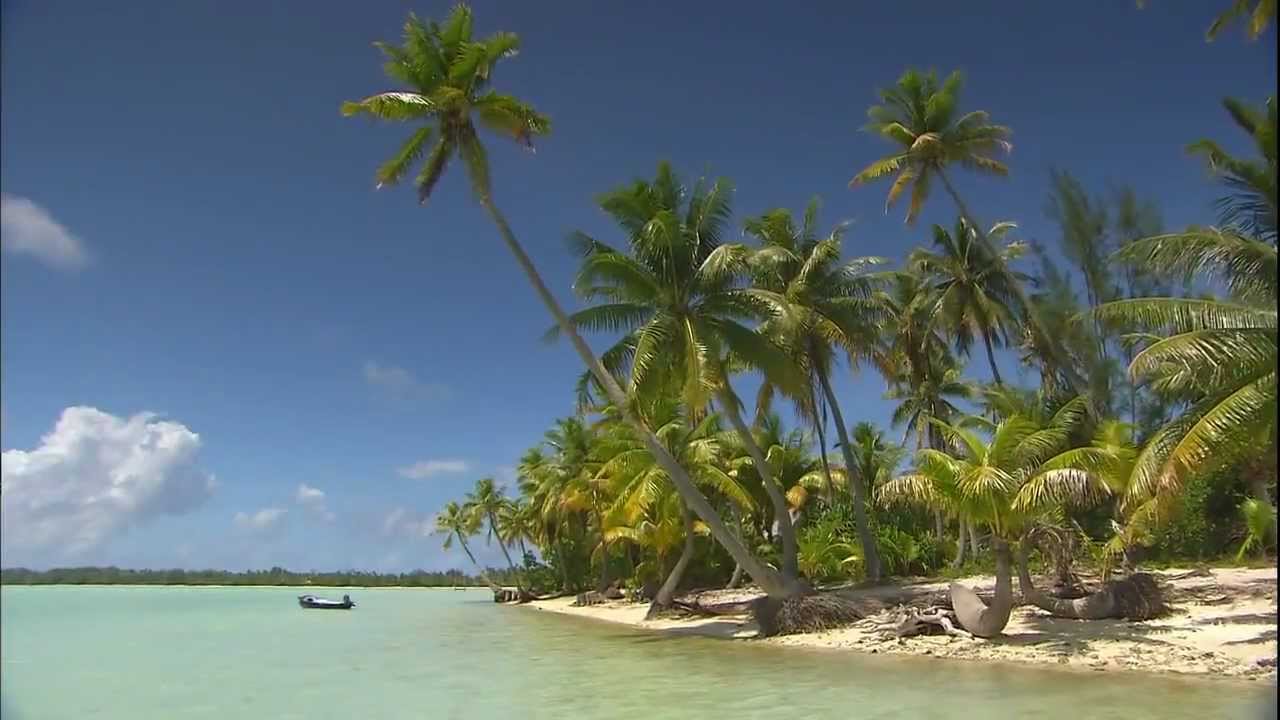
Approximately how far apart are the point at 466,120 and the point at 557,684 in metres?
13.0

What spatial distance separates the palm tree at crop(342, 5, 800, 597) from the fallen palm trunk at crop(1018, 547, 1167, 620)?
5589mm

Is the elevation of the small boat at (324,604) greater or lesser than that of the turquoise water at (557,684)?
greater

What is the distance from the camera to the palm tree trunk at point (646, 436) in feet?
63.9

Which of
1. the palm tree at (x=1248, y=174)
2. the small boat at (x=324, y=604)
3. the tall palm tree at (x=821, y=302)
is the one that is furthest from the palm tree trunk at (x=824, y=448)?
the small boat at (x=324, y=604)

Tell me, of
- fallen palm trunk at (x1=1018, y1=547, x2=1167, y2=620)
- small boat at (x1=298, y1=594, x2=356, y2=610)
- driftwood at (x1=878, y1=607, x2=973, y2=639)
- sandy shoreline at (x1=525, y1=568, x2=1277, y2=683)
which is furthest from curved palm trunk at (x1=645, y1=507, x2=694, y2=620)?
small boat at (x1=298, y1=594, x2=356, y2=610)

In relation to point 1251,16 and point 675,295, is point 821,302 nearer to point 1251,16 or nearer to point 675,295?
point 675,295

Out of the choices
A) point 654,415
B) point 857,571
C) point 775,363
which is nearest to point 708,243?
point 775,363

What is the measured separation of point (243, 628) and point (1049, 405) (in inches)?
1086

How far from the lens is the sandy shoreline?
39.6 ft

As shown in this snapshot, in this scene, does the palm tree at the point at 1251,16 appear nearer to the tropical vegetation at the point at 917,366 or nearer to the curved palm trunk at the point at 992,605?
the tropical vegetation at the point at 917,366

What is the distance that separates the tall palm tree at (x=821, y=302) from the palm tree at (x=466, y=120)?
16.6 ft

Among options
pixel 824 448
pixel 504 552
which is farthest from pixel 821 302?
pixel 504 552

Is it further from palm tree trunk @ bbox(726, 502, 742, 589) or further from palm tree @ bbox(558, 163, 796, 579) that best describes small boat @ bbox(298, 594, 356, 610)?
palm tree @ bbox(558, 163, 796, 579)

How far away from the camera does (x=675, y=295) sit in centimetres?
2091
